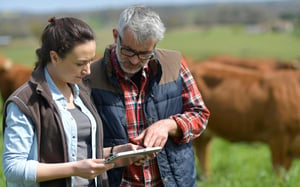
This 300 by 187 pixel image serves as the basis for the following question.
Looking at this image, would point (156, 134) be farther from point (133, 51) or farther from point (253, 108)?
point (253, 108)

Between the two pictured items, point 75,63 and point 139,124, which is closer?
point 75,63

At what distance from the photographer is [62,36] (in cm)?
262

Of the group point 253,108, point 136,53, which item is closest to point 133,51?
point 136,53

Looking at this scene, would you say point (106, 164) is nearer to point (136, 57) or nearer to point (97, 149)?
point (97, 149)

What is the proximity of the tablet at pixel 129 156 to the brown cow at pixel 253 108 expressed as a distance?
17.0 ft

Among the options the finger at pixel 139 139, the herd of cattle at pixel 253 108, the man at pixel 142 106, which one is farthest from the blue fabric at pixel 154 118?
the herd of cattle at pixel 253 108

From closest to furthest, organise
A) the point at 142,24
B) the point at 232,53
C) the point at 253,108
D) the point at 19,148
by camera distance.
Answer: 1. the point at 19,148
2. the point at 142,24
3. the point at 253,108
4. the point at 232,53

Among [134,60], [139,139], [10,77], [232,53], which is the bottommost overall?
[232,53]

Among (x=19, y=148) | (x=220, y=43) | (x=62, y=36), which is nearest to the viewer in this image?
(x=19, y=148)

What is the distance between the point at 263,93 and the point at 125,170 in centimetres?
580

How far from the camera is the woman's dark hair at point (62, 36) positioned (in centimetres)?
261

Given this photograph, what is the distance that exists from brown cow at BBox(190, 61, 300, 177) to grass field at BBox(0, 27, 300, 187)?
353 mm

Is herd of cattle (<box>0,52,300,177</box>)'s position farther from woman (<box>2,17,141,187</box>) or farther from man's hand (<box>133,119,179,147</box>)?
woman (<box>2,17,141,187</box>)

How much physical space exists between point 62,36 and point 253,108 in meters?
6.38
